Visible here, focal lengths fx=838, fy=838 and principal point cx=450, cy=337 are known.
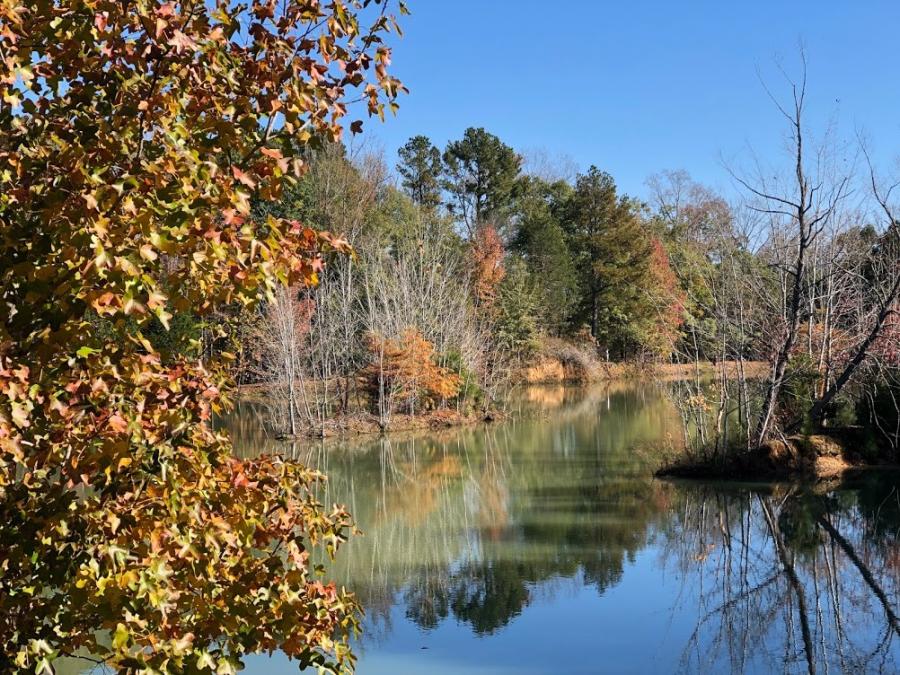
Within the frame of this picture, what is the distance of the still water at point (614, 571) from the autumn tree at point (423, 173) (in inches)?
1135

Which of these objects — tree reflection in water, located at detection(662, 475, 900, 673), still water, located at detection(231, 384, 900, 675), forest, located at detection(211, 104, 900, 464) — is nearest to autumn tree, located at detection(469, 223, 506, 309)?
forest, located at detection(211, 104, 900, 464)

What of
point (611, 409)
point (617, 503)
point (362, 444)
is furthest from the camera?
point (611, 409)

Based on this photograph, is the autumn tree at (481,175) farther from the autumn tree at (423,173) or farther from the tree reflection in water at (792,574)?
the tree reflection in water at (792,574)

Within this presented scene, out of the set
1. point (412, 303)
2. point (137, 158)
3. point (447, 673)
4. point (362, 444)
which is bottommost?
point (447, 673)

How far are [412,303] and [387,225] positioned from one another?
10.1 meters

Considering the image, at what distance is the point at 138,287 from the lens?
1.96 meters

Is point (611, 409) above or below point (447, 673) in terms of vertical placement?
above

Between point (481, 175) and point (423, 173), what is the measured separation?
9.77 ft

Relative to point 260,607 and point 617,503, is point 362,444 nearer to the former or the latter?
point 617,503

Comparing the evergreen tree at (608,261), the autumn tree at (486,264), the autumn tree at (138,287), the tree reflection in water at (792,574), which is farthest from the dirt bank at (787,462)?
the evergreen tree at (608,261)

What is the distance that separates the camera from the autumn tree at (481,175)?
41.8 m

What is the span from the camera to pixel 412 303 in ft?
75.9

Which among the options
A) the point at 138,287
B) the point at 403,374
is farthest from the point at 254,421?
the point at 138,287

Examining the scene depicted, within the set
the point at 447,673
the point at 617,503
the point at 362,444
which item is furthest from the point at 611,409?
the point at 447,673
